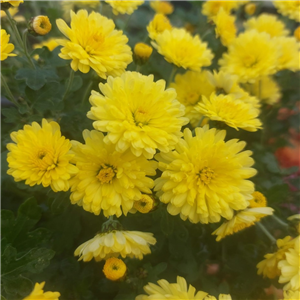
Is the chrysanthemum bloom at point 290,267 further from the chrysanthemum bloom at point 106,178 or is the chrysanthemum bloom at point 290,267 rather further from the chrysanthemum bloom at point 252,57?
the chrysanthemum bloom at point 252,57

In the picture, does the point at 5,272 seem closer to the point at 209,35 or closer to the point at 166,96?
the point at 166,96

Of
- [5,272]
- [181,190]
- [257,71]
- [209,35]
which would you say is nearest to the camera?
[181,190]

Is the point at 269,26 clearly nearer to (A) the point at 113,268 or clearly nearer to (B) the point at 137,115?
(B) the point at 137,115

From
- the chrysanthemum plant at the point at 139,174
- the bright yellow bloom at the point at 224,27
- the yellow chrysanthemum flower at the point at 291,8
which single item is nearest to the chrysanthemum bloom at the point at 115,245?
the chrysanthemum plant at the point at 139,174

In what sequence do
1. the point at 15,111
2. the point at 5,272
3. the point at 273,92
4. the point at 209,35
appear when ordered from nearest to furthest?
the point at 5,272 → the point at 15,111 → the point at 273,92 → the point at 209,35

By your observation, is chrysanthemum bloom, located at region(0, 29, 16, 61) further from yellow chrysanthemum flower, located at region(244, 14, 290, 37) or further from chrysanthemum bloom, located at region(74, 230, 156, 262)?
yellow chrysanthemum flower, located at region(244, 14, 290, 37)

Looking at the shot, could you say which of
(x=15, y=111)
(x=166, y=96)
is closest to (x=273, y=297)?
(x=166, y=96)

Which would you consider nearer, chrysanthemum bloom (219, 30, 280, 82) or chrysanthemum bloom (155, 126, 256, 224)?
chrysanthemum bloom (155, 126, 256, 224)

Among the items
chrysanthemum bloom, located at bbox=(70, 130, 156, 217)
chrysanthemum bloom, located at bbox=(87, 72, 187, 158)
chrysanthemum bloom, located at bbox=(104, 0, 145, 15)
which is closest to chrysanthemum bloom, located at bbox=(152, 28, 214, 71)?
chrysanthemum bloom, located at bbox=(104, 0, 145, 15)
